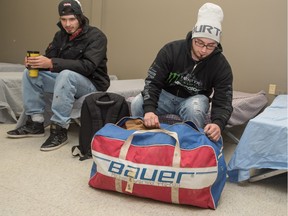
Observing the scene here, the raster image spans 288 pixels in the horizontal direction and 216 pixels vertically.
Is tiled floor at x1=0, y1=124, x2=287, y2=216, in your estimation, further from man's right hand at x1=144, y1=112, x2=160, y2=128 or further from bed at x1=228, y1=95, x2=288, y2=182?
man's right hand at x1=144, y1=112, x2=160, y2=128

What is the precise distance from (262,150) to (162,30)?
1.87 meters

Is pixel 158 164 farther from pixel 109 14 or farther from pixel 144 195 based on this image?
pixel 109 14

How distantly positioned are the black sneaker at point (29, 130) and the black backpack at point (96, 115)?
1.40 feet

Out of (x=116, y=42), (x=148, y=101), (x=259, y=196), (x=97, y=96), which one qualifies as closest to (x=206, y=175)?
(x=259, y=196)

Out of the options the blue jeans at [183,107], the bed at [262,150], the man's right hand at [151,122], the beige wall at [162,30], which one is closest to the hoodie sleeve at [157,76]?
the blue jeans at [183,107]

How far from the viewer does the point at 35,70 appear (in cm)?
211

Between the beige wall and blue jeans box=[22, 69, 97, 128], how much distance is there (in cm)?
120

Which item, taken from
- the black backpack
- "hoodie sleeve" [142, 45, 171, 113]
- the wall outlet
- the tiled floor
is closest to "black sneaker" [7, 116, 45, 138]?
the tiled floor

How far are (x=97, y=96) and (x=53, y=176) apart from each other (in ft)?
1.77

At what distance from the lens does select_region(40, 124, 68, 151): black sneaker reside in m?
2.02

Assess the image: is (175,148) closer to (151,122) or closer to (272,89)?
(151,122)

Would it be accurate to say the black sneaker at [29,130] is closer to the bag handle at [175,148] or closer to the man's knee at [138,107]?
the man's knee at [138,107]

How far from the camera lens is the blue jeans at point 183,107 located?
172cm

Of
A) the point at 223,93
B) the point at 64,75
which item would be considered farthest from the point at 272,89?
the point at 64,75
